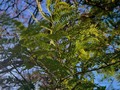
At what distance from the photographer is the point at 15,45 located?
2.85m

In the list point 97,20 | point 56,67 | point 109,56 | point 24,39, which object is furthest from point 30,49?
point 97,20

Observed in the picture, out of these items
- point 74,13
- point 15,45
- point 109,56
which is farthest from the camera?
point 109,56

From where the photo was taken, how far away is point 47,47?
2.76 m

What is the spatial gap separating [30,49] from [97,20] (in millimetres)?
2517

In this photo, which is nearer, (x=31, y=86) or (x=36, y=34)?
(x=36, y=34)

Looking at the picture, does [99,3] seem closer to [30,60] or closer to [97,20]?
[97,20]

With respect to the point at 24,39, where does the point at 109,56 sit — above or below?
below

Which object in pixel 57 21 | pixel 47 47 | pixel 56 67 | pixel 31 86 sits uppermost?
pixel 57 21

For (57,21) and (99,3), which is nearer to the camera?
(57,21)

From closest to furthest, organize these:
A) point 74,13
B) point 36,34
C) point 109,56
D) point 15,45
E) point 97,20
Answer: point 36,34 → point 15,45 → point 74,13 → point 109,56 → point 97,20

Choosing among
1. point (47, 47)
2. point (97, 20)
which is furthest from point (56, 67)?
point (97, 20)

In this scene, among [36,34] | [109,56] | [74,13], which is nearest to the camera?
[36,34]

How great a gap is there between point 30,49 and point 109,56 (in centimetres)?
118

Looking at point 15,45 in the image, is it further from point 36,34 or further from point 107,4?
point 107,4
